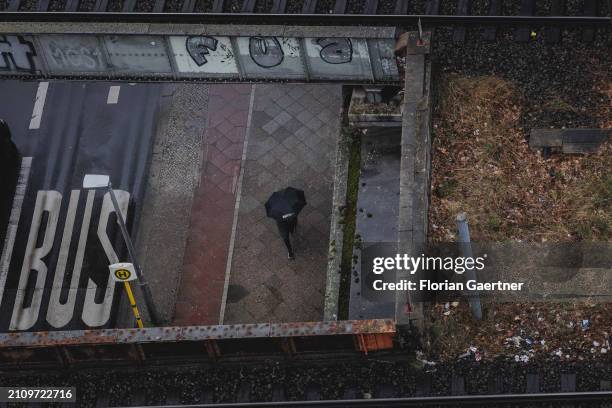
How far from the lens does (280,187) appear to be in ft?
68.2

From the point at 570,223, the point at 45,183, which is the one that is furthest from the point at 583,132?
the point at 45,183

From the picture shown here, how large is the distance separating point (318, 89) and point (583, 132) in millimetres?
5982

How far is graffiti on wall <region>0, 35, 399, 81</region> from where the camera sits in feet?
61.1

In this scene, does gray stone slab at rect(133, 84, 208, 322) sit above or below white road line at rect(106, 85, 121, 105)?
below

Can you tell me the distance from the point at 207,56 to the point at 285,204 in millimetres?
3068

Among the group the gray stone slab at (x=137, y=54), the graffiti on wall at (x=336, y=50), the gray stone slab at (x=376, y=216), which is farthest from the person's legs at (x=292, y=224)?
the gray stone slab at (x=137, y=54)

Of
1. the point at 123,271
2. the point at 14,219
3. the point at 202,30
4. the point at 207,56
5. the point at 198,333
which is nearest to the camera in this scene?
the point at 198,333

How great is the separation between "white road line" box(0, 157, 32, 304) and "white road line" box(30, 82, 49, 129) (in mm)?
1004

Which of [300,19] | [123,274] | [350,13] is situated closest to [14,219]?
[123,274]

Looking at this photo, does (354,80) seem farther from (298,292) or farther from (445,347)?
(445,347)

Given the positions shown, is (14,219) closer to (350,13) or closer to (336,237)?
(336,237)

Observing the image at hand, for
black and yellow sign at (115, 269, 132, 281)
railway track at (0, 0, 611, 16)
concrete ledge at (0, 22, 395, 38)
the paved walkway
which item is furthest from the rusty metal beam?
railway track at (0, 0, 611, 16)

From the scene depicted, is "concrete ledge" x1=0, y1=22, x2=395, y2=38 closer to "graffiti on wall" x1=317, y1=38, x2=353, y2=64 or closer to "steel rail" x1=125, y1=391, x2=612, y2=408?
"graffiti on wall" x1=317, y1=38, x2=353, y2=64

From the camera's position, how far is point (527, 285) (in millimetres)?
17297
